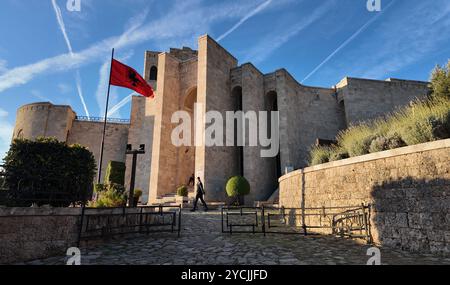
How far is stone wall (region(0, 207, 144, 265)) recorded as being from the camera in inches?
179

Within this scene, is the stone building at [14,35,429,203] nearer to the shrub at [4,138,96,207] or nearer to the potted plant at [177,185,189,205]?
the potted plant at [177,185,189,205]

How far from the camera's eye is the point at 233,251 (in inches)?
214

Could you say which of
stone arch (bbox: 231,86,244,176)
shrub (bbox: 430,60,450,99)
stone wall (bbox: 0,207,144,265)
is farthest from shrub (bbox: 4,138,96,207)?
stone arch (bbox: 231,86,244,176)

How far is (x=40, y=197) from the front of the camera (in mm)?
5523

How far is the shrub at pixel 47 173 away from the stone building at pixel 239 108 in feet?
33.2

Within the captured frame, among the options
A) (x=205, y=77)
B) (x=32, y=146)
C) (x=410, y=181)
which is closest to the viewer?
(x=410, y=181)

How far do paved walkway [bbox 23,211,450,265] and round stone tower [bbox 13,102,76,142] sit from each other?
25.5 m

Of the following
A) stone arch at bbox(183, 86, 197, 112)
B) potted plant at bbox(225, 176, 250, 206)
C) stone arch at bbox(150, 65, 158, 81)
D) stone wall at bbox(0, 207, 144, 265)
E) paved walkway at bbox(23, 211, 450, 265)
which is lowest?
paved walkway at bbox(23, 211, 450, 265)

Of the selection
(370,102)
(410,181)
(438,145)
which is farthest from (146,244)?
(370,102)

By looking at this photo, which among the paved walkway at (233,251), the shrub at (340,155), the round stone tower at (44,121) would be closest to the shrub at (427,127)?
the shrub at (340,155)

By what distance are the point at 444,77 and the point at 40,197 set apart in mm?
12848

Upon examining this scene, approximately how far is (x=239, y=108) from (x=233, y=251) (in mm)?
16404

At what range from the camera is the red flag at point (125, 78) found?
29.6 feet
